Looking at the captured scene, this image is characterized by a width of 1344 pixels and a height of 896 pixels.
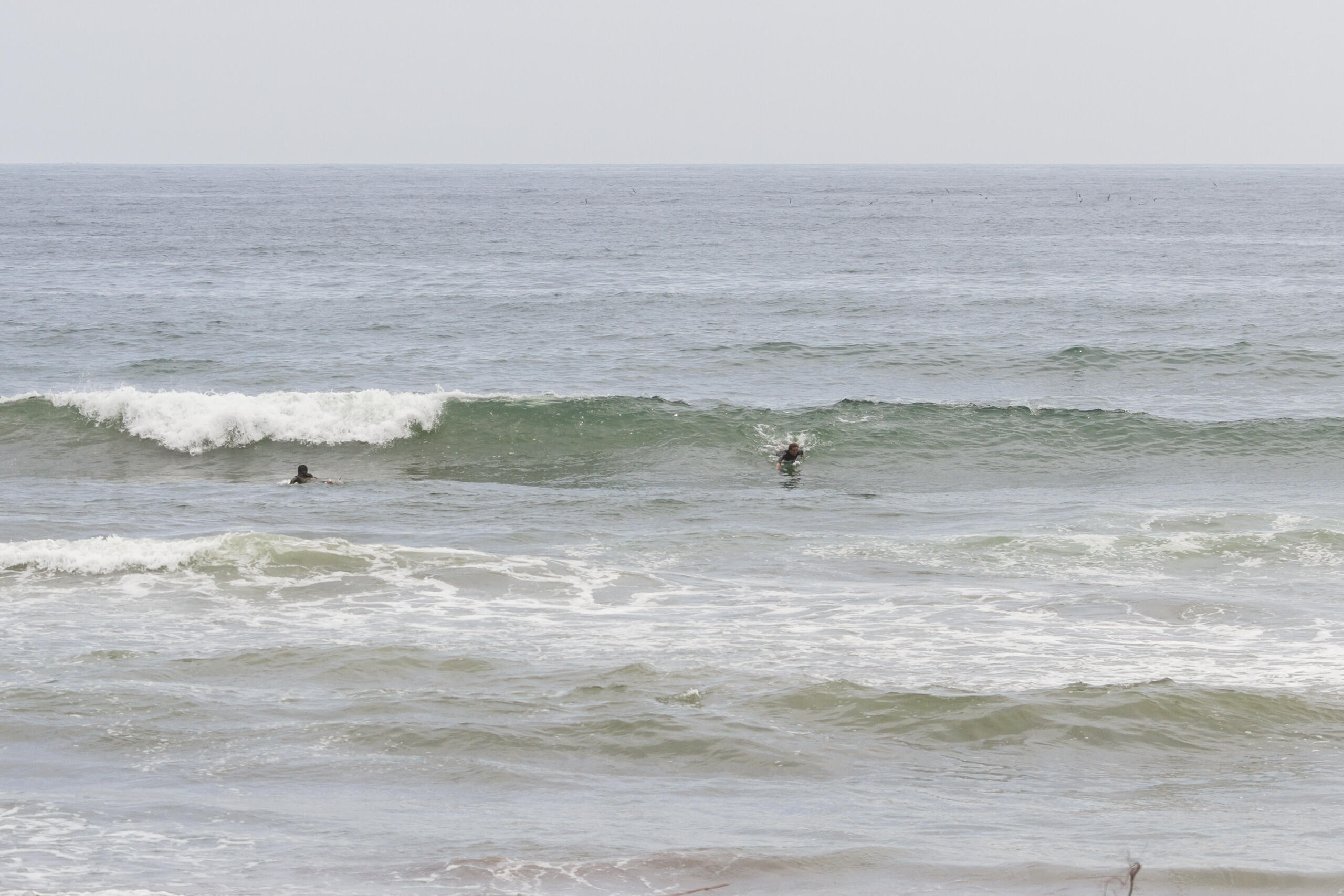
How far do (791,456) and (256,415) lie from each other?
1017cm

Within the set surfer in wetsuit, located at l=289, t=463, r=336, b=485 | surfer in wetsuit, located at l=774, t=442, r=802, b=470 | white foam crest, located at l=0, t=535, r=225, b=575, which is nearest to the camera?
white foam crest, located at l=0, t=535, r=225, b=575

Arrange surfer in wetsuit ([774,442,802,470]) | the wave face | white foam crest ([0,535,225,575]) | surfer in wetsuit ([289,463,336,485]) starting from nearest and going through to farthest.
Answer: white foam crest ([0,535,225,575]) < surfer in wetsuit ([289,463,336,485]) < surfer in wetsuit ([774,442,802,470]) < the wave face

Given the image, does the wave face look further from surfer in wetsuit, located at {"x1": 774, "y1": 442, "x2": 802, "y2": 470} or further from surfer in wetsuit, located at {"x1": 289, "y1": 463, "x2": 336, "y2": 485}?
surfer in wetsuit, located at {"x1": 289, "y1": 463, "x2": 336, "y2": 485}

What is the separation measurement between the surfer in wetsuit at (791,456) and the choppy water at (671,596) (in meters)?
0.44

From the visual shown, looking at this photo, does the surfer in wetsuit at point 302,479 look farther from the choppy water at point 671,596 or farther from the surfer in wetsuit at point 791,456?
the surfer in wetsuit at point 791,456

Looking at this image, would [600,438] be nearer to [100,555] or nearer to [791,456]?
[791,456]

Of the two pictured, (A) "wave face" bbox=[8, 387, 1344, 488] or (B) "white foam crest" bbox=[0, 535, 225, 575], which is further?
(A) "wave face" bbox=[8, 387, 1344, 488]

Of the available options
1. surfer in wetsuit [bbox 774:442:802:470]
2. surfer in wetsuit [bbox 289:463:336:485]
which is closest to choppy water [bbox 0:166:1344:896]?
surfer in wetsuit [bbox 774:442:802:470]

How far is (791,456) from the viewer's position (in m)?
22.1

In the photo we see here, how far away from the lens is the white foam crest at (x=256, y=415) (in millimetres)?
24188

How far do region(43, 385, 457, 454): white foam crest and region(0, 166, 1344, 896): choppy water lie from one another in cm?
9

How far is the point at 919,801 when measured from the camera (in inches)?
326

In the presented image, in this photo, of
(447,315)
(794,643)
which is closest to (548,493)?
(794,643)

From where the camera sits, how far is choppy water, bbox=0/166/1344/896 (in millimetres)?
7625
